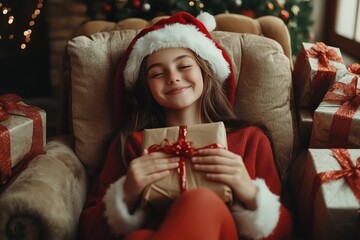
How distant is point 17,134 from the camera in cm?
137

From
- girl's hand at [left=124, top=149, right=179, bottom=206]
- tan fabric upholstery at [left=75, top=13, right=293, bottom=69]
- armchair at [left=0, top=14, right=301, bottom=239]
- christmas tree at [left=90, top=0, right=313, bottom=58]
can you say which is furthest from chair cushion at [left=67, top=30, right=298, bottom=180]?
christmas tree at [left=90, top=0, right=313, bottom=58]

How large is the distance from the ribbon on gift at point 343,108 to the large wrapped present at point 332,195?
6.1 inches

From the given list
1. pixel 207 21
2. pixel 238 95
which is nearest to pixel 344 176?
pixel 238 95

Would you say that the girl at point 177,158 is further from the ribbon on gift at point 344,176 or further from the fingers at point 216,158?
the ribbon on gift at point 344,176

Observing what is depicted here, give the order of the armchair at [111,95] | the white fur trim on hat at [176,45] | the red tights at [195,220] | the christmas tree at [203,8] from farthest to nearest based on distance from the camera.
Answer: the christmas tree at [203,8], the armchair at [111,95], the white fur trim on hat at [176,45], the red tights at [195,220]

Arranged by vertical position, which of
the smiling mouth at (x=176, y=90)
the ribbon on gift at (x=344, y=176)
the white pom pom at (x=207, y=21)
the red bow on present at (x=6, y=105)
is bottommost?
the ribbon on gift at (x=344, y=176)

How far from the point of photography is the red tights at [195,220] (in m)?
0.99

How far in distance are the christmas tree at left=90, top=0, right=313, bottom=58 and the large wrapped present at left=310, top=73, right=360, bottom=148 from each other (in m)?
1.57

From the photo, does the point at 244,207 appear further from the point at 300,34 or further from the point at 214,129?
the point at 300,34

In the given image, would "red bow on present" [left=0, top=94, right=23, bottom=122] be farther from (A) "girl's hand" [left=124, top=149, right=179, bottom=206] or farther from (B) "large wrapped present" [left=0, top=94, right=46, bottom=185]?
(A) "girl's hand" [left=124, top=149, right=179, bottom=206]

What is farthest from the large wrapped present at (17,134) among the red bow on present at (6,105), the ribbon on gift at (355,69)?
the ribbon on gift at (355,69)

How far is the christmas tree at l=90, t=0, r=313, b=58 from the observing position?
2880 mm

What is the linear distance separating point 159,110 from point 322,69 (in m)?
0.63

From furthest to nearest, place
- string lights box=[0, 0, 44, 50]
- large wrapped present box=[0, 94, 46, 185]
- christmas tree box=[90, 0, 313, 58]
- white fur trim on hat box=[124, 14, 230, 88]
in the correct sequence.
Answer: string lights box=[0, 0, 44, 50] → christmas tree box=[90, 0, 313, 58] → white fur trim on hat box=[124, 14, 230, 88] → large wrapped present box=[0, 94, 46, 185]
